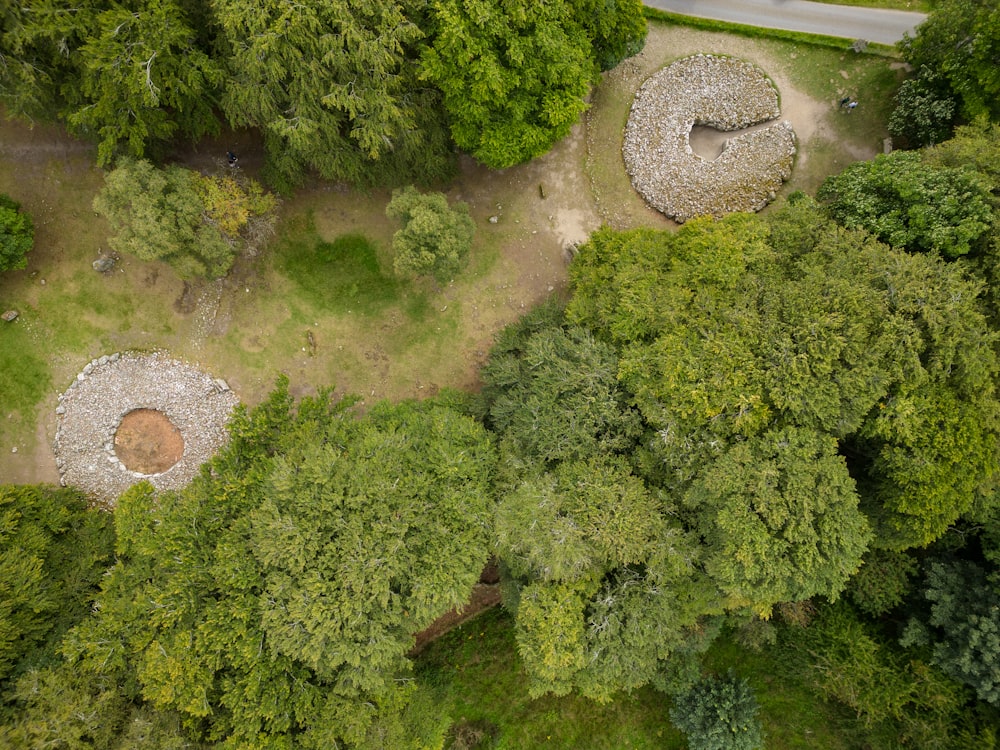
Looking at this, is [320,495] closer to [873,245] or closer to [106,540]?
[106,540]

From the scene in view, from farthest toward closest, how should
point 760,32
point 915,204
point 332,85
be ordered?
point 760,32 → point 915,204 → point 332,85

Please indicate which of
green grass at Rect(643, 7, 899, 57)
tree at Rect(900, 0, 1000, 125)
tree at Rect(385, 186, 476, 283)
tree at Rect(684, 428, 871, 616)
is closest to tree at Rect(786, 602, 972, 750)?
tree at Rect(684, 428, 871, 616)

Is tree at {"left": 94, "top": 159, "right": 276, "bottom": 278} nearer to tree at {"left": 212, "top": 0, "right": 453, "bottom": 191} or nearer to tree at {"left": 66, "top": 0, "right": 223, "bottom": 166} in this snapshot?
tree at {"left": 66, "top": 0, "right": 223, "bottom": 166}

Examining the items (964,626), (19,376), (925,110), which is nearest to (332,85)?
(19,376)

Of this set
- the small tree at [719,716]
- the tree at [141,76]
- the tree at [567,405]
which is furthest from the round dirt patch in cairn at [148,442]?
the small tree at [719,716]

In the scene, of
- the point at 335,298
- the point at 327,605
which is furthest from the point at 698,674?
the point at 335,298

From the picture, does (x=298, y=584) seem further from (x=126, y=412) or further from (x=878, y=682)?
(x=878, y=682)
